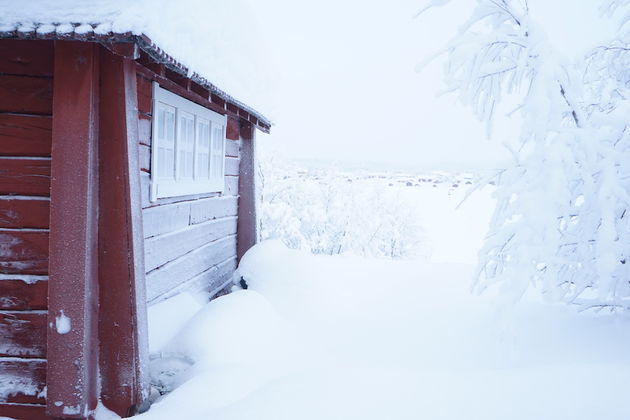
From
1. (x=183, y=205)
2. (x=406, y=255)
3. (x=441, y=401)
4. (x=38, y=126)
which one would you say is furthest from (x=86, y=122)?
(x=406, y=255)

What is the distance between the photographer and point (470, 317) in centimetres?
470

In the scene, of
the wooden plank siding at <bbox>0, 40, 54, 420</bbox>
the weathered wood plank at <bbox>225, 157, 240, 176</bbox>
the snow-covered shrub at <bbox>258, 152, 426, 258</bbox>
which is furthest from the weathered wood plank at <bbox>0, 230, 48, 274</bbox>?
the snow-covered shrub at <bbox>258, 152, 426, 258</bbox>

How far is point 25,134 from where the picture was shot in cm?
271

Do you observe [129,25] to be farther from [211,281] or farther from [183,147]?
[211,281]

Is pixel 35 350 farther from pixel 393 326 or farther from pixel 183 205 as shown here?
pixel 393 326

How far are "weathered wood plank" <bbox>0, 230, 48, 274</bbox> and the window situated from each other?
97 cm

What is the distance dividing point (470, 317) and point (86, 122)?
13.6 ft

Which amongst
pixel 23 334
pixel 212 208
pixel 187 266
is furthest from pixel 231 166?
pixel 23 334

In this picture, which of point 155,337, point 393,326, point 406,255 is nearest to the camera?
point 155,337

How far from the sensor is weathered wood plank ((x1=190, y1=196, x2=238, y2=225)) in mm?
4734

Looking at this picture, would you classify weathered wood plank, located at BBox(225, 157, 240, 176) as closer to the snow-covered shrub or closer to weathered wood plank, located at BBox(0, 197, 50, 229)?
weathered wood plank, located at BBox(0, 197, 50, 229)

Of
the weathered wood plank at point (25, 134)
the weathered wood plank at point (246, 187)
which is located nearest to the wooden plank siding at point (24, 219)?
the weathered wood plank at point (25, 134)

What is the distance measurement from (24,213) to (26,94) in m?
0.76

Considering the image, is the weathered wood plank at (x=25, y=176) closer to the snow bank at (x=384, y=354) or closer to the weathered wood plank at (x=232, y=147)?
the snow bank at (x=384, y=354)
